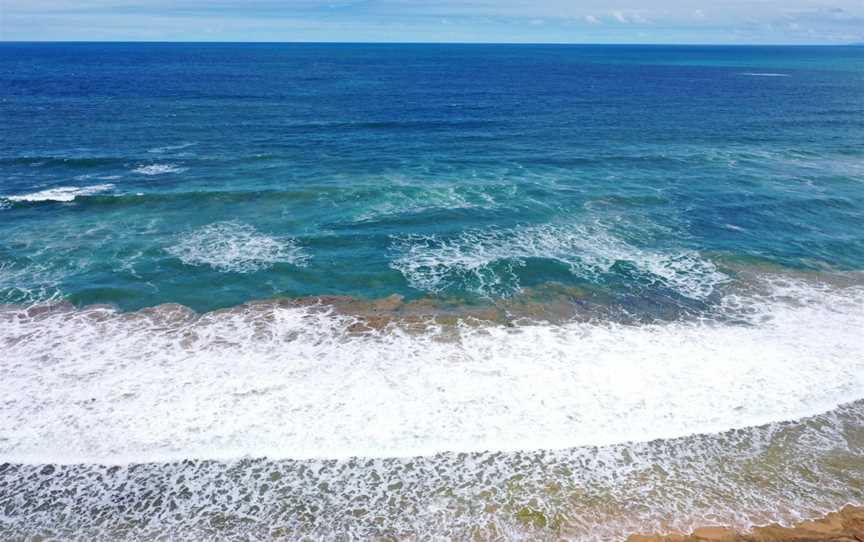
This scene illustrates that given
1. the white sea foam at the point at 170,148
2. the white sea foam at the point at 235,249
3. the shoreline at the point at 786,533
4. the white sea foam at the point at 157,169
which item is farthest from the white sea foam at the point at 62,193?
the shoreline at the point at 786,533

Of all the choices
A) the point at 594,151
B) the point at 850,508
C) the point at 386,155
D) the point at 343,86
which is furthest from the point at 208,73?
the point at 850,508

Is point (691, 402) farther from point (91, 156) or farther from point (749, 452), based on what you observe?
point (91, 156)

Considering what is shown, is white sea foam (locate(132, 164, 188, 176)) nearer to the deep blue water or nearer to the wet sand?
the deep blue water

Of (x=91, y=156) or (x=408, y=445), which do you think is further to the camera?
(x=91, y=156)

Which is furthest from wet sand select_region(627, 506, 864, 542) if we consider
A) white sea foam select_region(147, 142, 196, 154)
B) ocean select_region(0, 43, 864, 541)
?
white sea foam select_region(147, 142, 196, 154)

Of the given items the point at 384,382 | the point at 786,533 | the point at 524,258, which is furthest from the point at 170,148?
the point at 786,533

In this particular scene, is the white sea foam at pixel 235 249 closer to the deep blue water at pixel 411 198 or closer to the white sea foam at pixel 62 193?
the deep blue water at pixel 411 198
